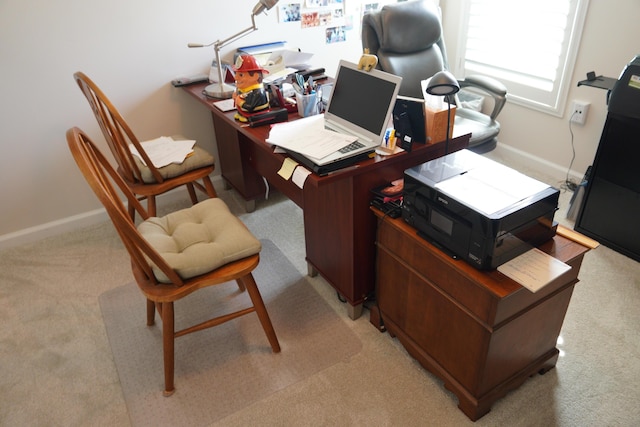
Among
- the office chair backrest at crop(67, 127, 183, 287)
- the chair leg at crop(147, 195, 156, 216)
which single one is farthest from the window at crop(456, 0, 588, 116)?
the office chair backrest at crop(67, 127, 183, 287)

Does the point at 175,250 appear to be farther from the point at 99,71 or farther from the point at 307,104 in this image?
the point at 99,71

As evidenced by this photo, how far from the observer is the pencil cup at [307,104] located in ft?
6.08

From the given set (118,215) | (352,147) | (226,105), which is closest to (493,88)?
(352,147)

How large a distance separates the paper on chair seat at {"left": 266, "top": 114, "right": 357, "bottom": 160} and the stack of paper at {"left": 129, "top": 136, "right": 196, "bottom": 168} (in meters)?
0.63

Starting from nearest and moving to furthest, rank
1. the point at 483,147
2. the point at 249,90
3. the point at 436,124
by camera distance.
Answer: the point at 436,124, the point at 249,90, the point at 483,147

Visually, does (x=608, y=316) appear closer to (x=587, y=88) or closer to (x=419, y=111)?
(x=419, y=111)

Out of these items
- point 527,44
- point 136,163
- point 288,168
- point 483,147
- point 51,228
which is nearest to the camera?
point 288,168

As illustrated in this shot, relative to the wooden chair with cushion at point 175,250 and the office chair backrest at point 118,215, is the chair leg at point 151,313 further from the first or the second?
the office chair backrest at point 118,215

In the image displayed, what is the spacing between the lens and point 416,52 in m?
2.60

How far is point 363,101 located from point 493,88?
1.17 meters

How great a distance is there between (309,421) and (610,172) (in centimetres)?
176

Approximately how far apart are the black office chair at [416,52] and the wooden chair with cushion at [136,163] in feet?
3.68

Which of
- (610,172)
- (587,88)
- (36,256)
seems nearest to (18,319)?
(36,256)

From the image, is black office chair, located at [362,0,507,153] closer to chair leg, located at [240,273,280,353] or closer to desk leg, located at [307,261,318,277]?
desk leg, located at [307,261,318,277]
